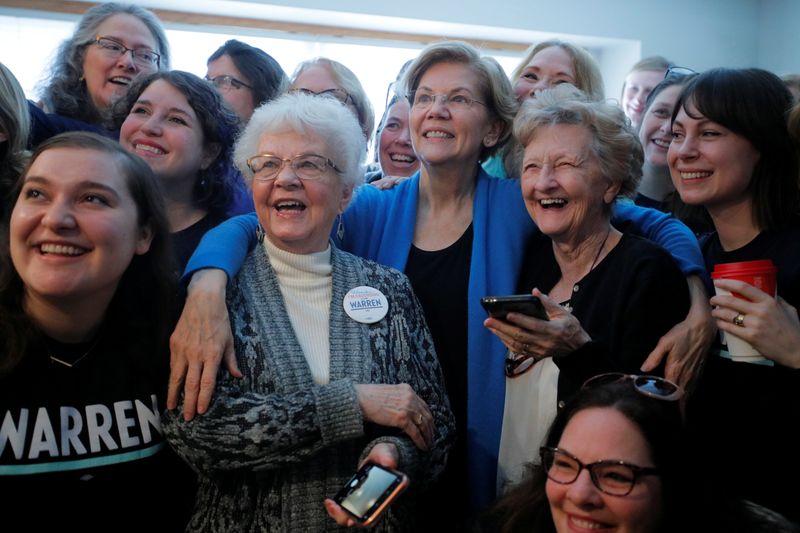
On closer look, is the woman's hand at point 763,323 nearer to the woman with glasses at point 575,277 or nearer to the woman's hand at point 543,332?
the woman with glasses at point 575,277

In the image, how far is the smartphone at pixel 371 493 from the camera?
4.69 ft

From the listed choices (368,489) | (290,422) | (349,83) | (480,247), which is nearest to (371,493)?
(368,489)

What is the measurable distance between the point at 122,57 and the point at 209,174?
2.77 ft

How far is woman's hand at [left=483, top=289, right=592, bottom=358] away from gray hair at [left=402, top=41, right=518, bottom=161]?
35.5 inches

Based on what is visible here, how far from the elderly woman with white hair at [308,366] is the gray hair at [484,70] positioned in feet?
1.79

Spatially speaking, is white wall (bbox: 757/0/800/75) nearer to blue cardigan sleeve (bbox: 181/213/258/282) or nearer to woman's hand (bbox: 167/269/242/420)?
blue cardigan sleeve (bbox: 181/213/258/282)

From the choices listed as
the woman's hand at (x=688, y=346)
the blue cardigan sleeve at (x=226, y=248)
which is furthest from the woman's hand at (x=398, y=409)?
the woman's hand at (x=688, y=346)

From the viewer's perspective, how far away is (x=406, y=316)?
78.7 inches

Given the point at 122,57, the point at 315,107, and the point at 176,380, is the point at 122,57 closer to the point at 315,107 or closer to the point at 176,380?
the point at 315,107

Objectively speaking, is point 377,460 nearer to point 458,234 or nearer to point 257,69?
point 458,234

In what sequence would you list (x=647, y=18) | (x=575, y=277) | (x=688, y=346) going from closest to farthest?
(x=688, y=346) < (x=575, y=277) < (x=647, y=18)

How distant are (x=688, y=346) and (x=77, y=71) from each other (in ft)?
8.69

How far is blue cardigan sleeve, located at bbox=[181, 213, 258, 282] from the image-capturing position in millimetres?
1906

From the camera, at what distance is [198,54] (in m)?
5.55
